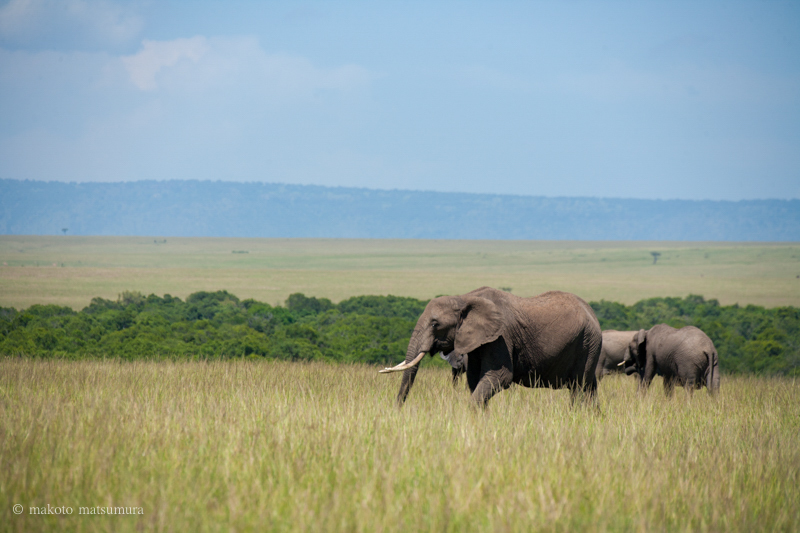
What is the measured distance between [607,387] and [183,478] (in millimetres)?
9582

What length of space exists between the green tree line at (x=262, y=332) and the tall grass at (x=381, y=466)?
878 cm

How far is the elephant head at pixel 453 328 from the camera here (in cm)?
836

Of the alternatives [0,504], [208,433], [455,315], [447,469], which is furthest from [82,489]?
[455,315]

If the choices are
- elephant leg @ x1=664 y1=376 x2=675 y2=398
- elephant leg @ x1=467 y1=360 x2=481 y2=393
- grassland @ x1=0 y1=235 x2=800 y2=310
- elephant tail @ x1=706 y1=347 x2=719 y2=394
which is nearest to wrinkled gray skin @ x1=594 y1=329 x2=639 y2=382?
elephant leg @ x1=664 y1=376 x2=675 y2=398

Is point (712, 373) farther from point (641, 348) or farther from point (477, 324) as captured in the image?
point (477, 324)

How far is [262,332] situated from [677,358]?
1536cm

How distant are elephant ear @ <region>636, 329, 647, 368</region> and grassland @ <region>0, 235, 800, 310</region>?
33390 mm

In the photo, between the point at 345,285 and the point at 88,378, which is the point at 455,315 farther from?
the point at 345,285

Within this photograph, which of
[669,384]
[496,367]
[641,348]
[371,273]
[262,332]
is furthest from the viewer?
[371,273]

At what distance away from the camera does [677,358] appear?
12750 mm

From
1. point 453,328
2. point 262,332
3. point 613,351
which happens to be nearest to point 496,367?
point 453,328

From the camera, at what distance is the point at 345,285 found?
8194cm

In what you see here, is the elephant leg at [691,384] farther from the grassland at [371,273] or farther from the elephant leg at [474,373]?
the grassland at [371,273]

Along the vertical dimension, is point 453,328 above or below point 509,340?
above
